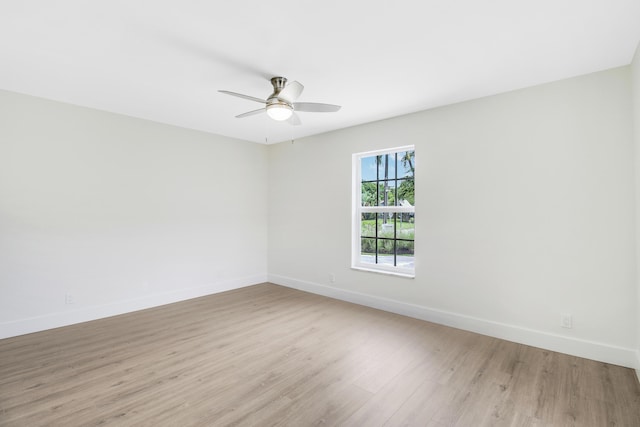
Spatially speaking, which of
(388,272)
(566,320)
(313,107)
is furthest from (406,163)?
(566,320)

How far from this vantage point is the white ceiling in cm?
185

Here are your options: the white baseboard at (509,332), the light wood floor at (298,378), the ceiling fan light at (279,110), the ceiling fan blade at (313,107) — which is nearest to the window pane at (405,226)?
the white baseboard at (509,332)

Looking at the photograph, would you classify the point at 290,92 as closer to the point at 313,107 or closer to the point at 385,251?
the point at 313,107

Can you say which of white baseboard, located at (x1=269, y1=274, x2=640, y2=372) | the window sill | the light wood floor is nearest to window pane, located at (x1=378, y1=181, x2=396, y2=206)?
the window sill

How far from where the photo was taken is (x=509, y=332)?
3.00m

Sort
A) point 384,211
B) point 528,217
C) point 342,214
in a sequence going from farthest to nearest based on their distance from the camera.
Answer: point 342,214 → point 384,211 → point 528,217

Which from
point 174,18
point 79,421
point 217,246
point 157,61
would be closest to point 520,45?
point 174,18

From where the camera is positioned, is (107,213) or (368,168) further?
(368,168)

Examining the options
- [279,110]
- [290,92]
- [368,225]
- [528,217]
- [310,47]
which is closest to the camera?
[310,47]

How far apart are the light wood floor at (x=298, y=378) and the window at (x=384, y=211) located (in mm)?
917

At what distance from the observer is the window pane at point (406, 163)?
3926mm

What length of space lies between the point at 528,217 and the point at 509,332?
116 centimetres

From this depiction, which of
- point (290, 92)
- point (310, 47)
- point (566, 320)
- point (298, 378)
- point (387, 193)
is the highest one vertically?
point (310, 47)

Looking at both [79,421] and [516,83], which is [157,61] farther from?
[516,83]
